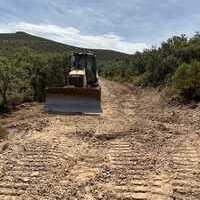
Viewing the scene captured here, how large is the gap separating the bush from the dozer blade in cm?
544

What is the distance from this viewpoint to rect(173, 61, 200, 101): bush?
21.6 m

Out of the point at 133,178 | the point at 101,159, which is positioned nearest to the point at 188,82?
the point at 101,159

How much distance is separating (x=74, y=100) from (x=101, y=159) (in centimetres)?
754

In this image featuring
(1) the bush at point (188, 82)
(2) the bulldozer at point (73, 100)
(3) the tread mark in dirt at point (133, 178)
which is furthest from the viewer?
(1) the bush at point (188, 82)

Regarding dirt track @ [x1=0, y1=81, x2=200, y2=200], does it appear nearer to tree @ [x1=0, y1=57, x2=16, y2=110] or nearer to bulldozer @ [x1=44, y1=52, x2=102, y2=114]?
bulldozer @ [x1=44, y1=52, x2=102, y2=114]

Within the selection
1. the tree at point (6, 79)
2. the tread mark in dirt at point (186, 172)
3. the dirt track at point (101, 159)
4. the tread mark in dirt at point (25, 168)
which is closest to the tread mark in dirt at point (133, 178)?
the dirt track at point (101, 159)

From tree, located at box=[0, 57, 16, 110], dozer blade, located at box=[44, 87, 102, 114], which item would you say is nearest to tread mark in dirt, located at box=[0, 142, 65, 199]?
dozer blade, located at box=[44, 87, 102, 114]

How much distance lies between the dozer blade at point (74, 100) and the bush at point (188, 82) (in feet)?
17.8

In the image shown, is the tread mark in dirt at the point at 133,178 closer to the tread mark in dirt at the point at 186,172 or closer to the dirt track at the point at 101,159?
the dirt track at the point at 101,159

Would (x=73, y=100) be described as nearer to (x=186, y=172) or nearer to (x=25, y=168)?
(x=25, y=168)

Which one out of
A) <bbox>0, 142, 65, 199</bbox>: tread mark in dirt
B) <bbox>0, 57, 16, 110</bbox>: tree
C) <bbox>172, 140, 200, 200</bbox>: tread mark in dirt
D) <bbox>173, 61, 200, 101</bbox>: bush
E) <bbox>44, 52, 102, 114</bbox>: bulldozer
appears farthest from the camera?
<bbox>0, 57, 16, 110</bbox>: tree

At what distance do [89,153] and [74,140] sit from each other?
1.61 metres

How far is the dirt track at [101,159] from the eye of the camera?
8.09 m

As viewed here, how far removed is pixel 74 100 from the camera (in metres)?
17.7
